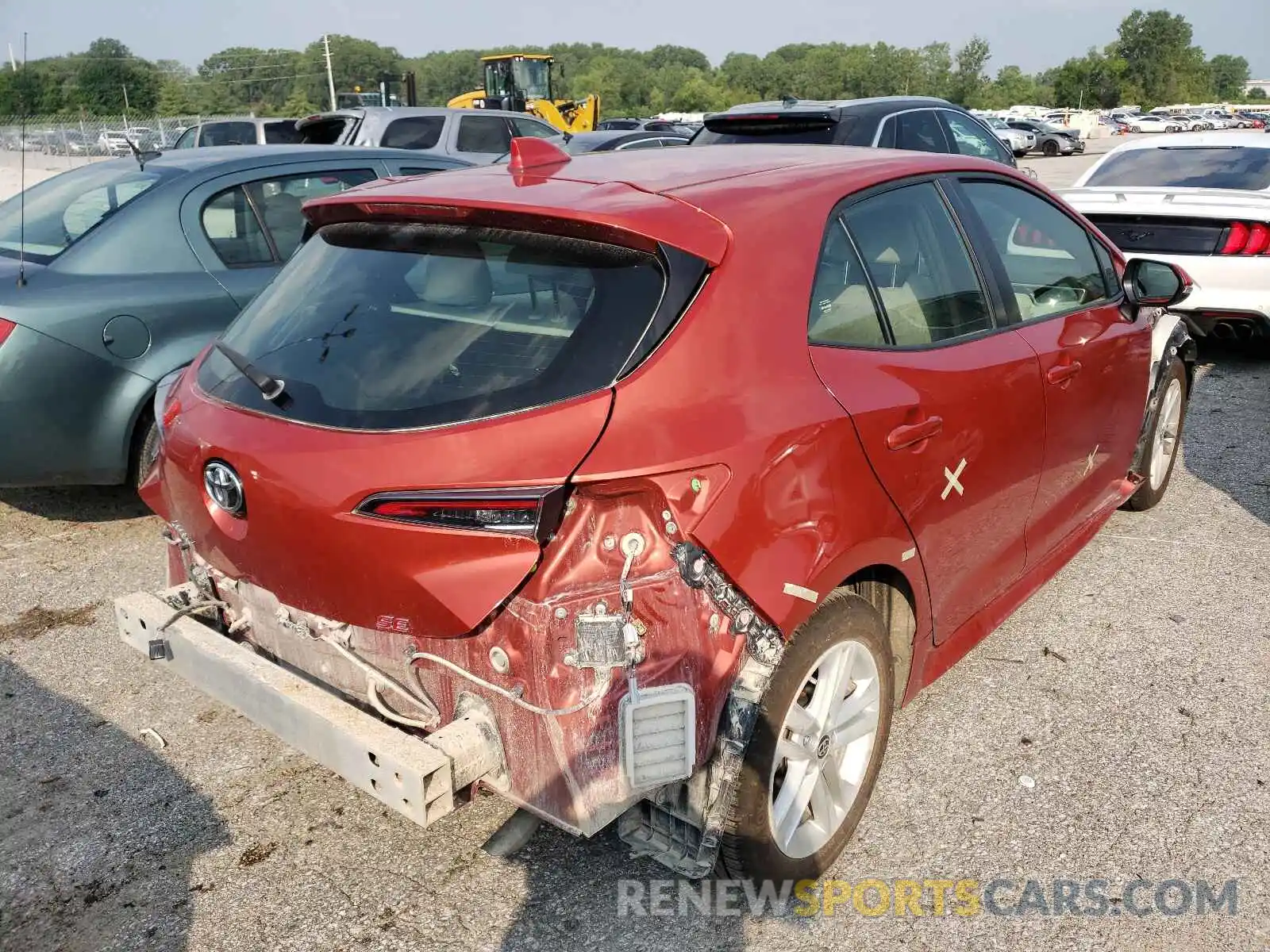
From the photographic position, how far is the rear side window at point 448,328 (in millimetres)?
2176

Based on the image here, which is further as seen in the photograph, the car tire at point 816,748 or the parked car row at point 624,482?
the car tire at point 816,748

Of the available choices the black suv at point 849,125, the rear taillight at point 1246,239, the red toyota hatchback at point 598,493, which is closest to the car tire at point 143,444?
the red toyota hatchback at point 598,493

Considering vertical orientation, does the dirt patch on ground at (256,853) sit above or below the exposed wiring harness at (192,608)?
below

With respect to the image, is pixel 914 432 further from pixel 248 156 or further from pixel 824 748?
pixel 248 156

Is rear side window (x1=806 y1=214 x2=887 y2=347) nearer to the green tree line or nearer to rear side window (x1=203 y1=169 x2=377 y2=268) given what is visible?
rear side window (x1=203 y1=169 x2=377 y2=268)

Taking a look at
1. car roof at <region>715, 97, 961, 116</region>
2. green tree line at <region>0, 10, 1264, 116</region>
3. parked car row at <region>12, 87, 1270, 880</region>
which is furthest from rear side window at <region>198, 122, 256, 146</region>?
green tree line at <region>0, 10, 1264, 116</region>

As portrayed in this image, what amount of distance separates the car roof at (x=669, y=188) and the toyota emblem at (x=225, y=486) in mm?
743

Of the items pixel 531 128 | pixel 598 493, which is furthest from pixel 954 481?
pixel 531 128

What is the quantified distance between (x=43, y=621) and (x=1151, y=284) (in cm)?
456

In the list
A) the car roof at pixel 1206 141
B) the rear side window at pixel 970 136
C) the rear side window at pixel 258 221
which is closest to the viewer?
the rear side window at pixel 258 221

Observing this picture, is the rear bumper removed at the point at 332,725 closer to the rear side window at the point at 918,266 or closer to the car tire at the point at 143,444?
the rear side window at the point at 918,266

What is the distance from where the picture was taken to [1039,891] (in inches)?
103

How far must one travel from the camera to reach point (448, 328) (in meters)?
2.35

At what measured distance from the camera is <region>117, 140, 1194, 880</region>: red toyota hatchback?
2.11 m
